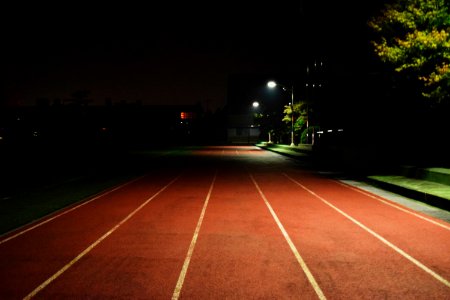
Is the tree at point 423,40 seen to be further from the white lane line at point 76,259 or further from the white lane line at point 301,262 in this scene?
the white lane line at point 76,259

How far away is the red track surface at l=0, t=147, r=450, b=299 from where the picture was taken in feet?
17.4

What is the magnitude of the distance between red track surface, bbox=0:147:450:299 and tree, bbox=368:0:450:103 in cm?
672

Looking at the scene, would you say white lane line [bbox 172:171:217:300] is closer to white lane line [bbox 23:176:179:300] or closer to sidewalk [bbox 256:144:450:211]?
white lane line [bbox 23:176:179:300]

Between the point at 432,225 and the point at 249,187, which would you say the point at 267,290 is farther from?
the point at 249,187

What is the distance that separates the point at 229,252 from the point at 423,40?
1260 cm

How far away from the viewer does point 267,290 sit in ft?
17.2

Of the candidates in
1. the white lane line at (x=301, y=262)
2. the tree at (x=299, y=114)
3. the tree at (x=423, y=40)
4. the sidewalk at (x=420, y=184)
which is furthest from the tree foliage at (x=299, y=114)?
the white lane line at (x=301, y=262)

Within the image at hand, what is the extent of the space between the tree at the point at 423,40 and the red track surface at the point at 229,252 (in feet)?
22.0

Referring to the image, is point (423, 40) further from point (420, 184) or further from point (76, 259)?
point (76, 259)

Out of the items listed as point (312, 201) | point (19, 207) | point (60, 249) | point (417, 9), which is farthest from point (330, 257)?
point (417, 9)

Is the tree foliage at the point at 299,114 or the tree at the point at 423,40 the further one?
the tree foliage at the point at 299,114

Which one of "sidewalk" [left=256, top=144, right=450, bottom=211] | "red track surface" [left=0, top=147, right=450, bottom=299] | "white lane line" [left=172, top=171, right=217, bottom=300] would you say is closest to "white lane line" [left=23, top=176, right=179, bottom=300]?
"red track surface" [left=0, top=147, right=450, bottom=299]

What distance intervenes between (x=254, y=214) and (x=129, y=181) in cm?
840

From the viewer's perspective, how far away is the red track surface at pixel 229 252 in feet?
17.4
